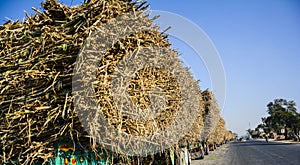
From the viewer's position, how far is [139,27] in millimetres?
3938

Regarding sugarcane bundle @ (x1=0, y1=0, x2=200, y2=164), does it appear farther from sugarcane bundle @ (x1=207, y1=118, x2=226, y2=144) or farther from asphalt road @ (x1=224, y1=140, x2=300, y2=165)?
sugarcane bundle @ (x1=207, y1=118, x2=226, y2=144)

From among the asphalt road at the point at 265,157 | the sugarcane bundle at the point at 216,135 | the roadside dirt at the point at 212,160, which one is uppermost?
the sugarcane bundle at the point at 216,135

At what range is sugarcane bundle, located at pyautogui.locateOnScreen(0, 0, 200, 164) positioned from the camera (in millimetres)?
3156

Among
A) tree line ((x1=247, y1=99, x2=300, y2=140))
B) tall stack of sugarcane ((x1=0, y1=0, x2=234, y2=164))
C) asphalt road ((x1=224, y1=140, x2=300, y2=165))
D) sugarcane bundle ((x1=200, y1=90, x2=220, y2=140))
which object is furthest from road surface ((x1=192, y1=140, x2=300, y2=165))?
tree line ((x1=247, y1=99, x2=300, y2=140))

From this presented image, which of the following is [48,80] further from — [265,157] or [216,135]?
[216,135]

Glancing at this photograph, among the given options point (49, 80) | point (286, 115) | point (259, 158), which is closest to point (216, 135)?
point (259, 158)

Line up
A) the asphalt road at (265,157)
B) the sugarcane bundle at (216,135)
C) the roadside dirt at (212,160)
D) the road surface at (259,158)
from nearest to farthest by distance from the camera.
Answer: the asphalt road at (265,157) < the road surface at (259,158) < the roadside dirt at (212,160) < the sugarcane bundle at (216,135)

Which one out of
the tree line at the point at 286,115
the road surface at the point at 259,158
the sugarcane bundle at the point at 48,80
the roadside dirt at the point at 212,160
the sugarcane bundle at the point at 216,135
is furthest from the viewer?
the tree line at the point at 286,115

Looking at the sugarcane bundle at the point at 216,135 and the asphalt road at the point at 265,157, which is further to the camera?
the sugarcane bundle at the point at 216,135

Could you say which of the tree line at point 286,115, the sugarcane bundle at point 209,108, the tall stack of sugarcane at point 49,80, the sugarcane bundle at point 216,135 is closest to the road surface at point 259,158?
the sugarcane bundle at point 216,135

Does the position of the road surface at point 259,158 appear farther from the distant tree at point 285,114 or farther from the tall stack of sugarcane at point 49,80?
the distant tree at point 285,114

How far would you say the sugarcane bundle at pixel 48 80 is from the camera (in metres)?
3.16

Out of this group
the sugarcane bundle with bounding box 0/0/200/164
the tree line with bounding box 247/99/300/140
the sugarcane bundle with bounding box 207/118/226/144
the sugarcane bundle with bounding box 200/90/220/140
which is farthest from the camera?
the tree line with bounding box 247/99/300/140

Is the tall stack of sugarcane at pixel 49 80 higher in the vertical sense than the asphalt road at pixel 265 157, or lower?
higher
